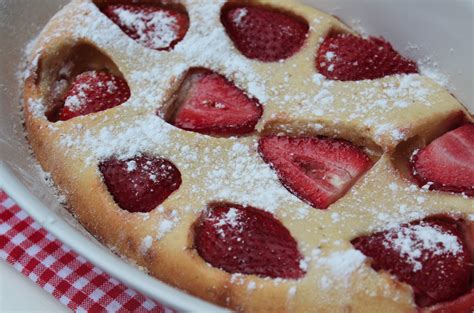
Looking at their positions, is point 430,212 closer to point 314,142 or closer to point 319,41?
point 314,142

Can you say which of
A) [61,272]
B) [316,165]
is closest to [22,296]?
[61,272]

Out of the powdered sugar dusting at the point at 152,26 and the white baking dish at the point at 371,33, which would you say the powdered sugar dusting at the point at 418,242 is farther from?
the powdered sugar dusting at the point at 152,26

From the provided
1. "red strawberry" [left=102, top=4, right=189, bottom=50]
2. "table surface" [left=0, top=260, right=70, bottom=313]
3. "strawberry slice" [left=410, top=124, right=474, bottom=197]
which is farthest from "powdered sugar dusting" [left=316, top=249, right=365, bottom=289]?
"red strawberry" [left=102, top=4, right=189, bottom=50]

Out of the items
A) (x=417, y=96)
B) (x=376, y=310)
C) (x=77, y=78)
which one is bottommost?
(x=77, y=78)

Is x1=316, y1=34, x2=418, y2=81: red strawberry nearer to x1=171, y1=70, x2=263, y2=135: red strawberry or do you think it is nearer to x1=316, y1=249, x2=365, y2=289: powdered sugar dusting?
x1=171, y1=70, x2=263, y2=135: red strawberry

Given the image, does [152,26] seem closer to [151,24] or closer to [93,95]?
[151,24]

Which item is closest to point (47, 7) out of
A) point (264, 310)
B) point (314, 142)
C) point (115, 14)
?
point (115, 14)

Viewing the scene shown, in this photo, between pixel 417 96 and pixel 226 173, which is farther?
pixel 417 96
